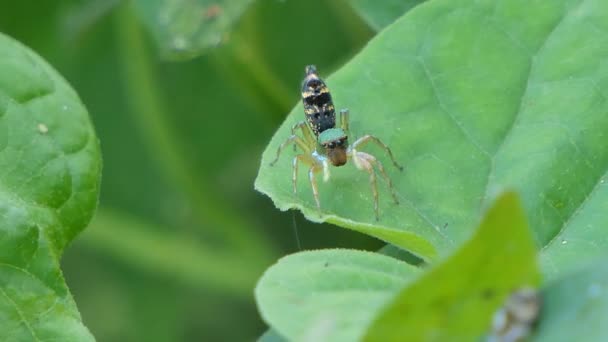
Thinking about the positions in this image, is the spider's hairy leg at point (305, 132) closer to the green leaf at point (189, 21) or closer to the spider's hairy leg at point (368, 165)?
the spider's hairy leg at point (368, 165)

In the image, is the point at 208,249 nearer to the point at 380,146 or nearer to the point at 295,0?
the point at 295,0

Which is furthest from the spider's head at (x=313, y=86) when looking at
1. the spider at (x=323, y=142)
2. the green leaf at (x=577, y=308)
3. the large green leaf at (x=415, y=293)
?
the green leaf at (x=577, y=308)

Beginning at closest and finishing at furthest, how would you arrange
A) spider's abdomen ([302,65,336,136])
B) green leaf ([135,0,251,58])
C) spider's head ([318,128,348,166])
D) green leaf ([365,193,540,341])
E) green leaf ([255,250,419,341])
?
green leaf ([365,193,540,341]) < green leaf ([255,250,419,341]) < spider's abdomen ([302,65,336,136]) < spider's head ([318,128,348,166]) < green leaf ([135,0,251,58])

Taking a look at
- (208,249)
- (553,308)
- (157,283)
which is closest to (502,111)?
(553,308)

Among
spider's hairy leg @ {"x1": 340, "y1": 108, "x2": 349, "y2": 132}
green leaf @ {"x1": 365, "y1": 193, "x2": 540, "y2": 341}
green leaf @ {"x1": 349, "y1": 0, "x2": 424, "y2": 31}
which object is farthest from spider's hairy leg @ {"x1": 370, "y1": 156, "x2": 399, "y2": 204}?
green leaf @ {"x1": 365, "y1": 193, "x2": 540, "y2": 341}

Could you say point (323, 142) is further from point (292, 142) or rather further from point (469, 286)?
point (469, 286)

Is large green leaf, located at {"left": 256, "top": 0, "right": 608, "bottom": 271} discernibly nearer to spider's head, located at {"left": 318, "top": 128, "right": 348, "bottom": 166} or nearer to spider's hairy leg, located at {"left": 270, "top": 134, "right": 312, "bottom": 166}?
spider's hairy leg, located at {"left": 270, "top": 134, "right": 312, "bottom": 166}
